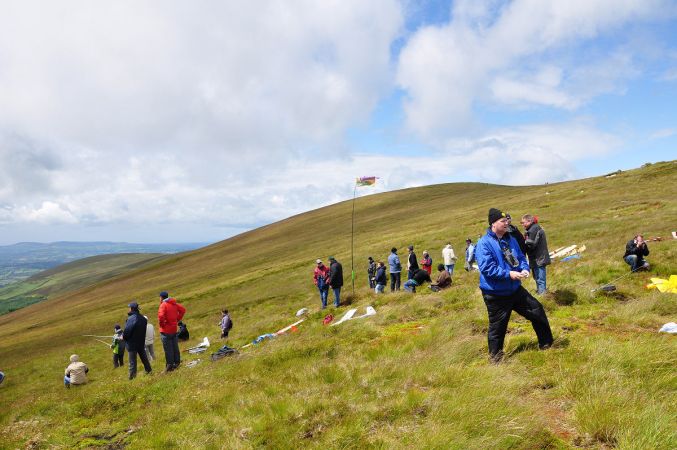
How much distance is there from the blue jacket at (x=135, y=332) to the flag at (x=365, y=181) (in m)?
13.3

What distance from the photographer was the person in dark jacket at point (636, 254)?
1311cm

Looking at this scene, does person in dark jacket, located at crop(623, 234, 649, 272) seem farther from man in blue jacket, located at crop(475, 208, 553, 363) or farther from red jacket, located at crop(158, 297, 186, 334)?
red jacket, located at crop(158, 297, 186, 334)

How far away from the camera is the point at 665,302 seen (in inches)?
352

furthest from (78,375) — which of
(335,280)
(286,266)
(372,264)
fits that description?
(286,266)

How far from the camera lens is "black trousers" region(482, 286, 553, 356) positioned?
684 centimetres

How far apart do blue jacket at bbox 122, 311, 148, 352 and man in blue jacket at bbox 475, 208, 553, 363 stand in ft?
41.1

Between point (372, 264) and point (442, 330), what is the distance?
51.2 ft

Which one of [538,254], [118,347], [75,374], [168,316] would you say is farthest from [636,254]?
[118,347]

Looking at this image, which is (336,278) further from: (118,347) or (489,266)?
(489,266)

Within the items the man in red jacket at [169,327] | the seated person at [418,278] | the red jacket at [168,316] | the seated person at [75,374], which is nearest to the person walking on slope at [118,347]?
the seated person at [75,374]

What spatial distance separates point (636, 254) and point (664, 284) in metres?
3.05

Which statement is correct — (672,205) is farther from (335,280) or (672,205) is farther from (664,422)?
(664,422)

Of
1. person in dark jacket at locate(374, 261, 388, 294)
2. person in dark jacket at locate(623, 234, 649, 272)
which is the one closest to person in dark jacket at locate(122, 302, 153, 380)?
person in dark jacket at locate(374, 261, 388, 294)

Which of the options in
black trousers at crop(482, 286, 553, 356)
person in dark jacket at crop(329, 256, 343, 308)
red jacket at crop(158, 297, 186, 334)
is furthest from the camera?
person in dark jacket at crop(329, 256, 343, 308)
